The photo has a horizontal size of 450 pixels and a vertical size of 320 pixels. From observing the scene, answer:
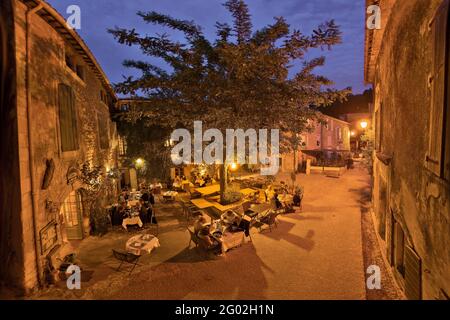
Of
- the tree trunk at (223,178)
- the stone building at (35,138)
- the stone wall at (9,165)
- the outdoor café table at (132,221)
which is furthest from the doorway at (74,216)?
the tree trunk at (223,178)

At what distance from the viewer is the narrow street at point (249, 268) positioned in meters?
6.48

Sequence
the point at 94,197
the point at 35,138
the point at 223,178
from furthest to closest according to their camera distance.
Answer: the point at 223,178
the point at 94,197
the point at 35,138

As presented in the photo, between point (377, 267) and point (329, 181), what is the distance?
46.6 feet

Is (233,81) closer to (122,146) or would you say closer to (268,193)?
(268,193)

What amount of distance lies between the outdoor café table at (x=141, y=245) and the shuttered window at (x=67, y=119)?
12.4 ft

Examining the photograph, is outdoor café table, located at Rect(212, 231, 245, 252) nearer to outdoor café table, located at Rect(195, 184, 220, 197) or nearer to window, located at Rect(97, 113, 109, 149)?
outdoor café table, located at Rect(195, 184, 220, 197)

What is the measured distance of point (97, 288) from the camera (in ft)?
22.1

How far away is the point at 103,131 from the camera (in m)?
13.4

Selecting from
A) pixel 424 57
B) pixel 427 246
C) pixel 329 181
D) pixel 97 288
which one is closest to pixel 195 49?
pixel 424 57

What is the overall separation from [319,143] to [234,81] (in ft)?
74.5

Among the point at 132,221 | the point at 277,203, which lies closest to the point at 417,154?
the point at 277,203

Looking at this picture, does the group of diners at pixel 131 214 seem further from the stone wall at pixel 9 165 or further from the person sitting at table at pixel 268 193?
the person sitting at table at pixel 268 193

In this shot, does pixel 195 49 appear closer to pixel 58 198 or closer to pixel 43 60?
pixel 43 60

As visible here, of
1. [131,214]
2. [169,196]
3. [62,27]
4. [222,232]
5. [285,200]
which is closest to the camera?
[62,27]
